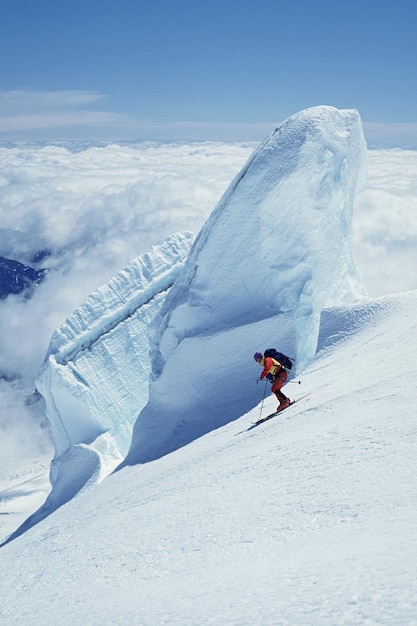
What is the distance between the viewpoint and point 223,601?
355 centimetres

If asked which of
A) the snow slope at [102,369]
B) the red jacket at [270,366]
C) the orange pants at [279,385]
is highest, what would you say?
the red jacket at [270,366]

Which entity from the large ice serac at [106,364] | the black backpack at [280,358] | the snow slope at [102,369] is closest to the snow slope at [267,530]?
the black backpack at [280,358]

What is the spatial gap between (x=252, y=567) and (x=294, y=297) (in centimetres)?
880

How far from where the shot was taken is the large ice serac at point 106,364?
15.5 meters

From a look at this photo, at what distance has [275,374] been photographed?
8836 millimetres

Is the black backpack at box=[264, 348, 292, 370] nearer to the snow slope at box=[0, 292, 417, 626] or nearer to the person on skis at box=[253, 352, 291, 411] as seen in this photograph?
the person on skis at box=[253, 352, 291, 411]

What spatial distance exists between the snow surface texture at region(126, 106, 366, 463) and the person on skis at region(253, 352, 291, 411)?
7.88 ft

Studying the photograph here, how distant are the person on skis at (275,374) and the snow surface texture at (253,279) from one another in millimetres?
2401

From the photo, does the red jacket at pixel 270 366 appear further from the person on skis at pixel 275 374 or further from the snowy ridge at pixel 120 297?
the snowy ridge at pixel 120 297

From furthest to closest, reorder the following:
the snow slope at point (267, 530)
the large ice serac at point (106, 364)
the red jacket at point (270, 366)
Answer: the large ice serac at point (106, 364)
the red jacket at point (270, 366)
the snow slope at point (267, 530)

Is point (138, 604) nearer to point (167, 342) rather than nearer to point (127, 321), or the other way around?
point (167, 342)

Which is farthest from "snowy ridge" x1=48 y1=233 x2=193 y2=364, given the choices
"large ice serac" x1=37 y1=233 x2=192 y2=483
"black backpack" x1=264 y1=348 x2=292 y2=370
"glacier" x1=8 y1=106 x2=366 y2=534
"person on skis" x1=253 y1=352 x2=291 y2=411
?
"person on skis" x1=253 y1=352 x2=291 y2=411

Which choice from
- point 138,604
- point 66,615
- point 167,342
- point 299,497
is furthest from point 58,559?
point 167,342

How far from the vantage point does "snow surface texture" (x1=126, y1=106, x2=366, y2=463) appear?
38.1 ft
